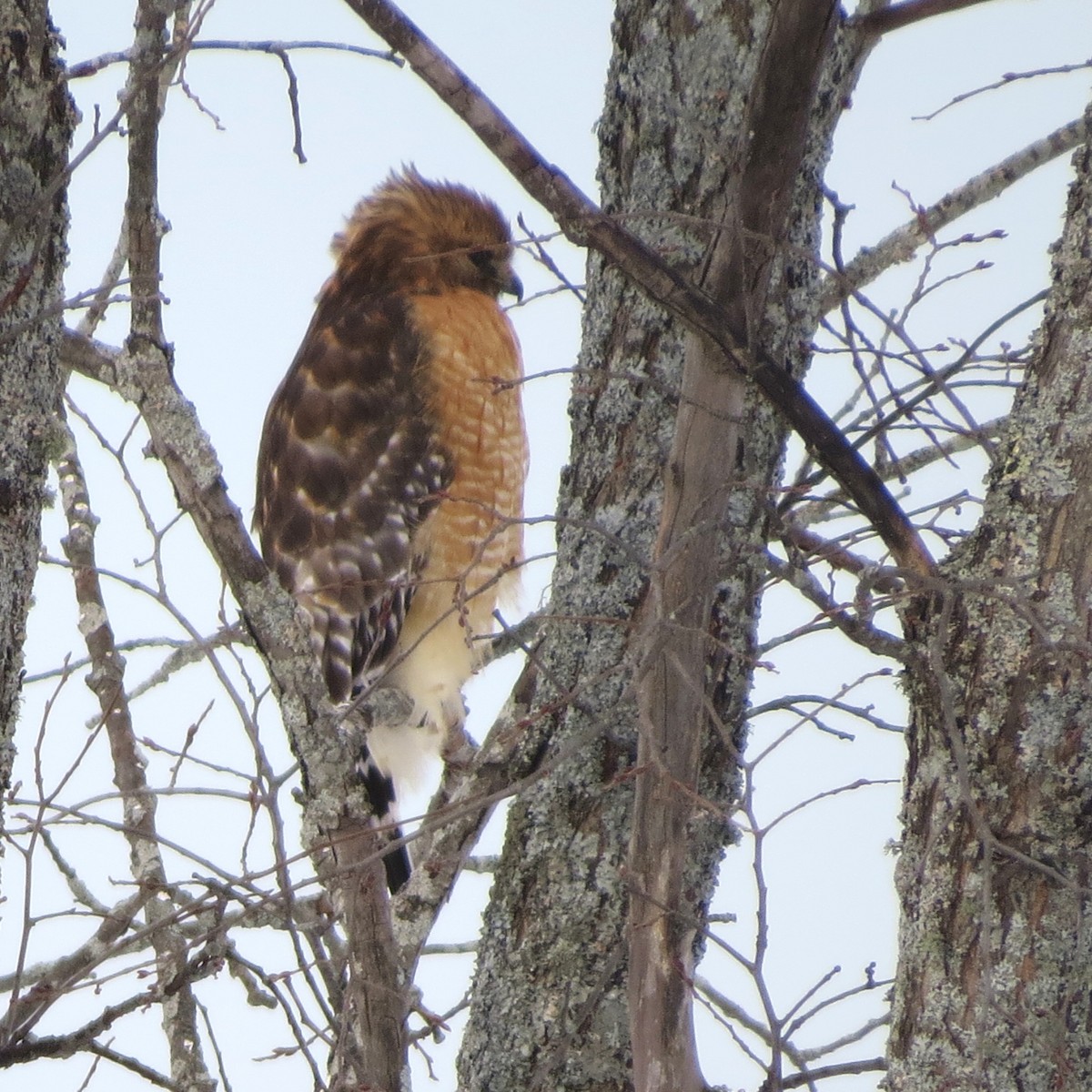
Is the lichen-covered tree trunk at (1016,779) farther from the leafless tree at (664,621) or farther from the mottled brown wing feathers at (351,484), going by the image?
the mottled brown wing feathers at (351,484)

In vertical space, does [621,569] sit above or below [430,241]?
below

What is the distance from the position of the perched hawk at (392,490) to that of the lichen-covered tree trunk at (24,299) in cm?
264

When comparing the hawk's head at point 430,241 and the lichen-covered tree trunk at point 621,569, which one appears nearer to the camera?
the lichen-covered tree trunk at point 621,569

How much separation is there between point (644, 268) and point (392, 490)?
321 cm

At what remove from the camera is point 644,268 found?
6.81 ft

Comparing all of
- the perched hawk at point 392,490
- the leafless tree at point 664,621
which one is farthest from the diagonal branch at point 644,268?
the perched hawk at point 392,490

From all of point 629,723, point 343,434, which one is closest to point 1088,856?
point 629,723

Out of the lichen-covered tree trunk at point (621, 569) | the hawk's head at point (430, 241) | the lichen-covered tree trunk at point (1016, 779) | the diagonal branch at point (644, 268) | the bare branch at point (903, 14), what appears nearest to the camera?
the diagonal branch at point (644, 268)

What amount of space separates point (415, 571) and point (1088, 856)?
3.10 metres

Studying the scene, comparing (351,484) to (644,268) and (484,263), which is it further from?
(644,268)

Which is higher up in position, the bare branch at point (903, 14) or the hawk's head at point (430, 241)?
the hawk's head at point (430, 241)

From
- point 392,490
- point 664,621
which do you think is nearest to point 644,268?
point 664,621

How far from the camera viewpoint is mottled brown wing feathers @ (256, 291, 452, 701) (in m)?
5.16

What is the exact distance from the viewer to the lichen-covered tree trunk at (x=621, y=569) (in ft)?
9.95
